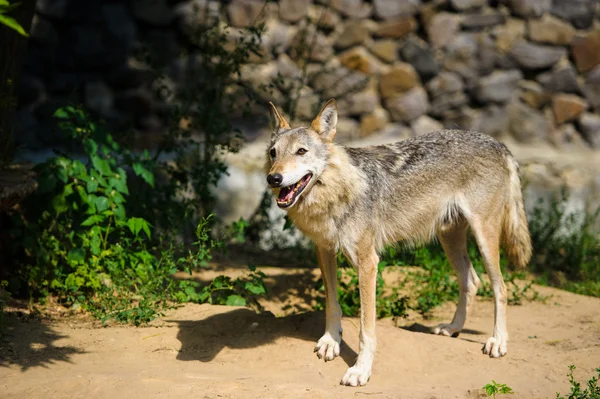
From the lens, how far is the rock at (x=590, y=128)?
10.3m

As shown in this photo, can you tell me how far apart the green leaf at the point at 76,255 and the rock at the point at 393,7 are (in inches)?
237

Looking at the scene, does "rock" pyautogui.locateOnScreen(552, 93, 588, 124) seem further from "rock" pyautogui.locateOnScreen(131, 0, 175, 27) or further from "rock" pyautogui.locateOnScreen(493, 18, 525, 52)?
"rock" pyautogui.locateOnScreen(131, 0, 175, 27)

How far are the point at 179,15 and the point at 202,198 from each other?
3.69m

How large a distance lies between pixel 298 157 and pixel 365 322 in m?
1.28

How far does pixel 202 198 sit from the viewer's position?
278 inches

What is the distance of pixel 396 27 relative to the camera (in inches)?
396

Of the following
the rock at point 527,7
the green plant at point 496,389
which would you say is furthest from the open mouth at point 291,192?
the rock at point 527,7

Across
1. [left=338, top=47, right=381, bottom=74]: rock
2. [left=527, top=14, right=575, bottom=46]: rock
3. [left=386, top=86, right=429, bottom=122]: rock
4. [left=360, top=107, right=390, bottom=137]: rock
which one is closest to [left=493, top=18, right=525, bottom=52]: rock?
[left=527, top=14, right=575, bottom=46]: rock

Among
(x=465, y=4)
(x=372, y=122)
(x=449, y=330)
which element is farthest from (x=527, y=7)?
(x=449, y=330)

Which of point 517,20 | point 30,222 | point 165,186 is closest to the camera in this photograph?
point 30,222

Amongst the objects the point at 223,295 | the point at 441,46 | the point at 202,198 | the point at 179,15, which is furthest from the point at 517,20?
the point at 223,295

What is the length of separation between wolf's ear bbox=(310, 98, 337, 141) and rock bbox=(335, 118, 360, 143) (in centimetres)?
492

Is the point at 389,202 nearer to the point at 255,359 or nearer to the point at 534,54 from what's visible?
the point at 255,359

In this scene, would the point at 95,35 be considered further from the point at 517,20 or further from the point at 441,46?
the point at 517,20
